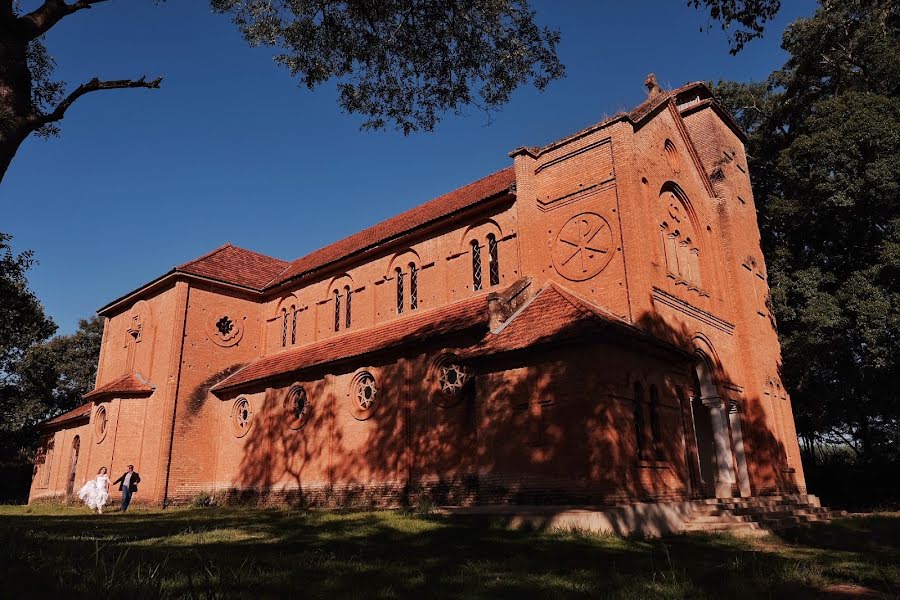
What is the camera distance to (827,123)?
66.0ft

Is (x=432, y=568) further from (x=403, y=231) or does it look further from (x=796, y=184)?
(x=796, y=184)

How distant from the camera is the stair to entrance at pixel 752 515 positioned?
12.6 meters

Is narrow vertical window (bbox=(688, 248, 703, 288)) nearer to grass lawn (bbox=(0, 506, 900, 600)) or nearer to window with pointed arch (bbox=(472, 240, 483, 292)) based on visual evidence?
window with pointed arch (bbox=(472, 240, 483, 292))

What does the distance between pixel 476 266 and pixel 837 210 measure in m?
12.5

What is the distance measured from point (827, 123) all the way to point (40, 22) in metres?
21.5

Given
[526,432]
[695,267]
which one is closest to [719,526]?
[526,432]

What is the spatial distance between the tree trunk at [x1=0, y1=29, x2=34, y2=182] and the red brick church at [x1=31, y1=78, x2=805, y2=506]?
9353mm

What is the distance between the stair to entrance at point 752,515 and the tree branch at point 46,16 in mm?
13873

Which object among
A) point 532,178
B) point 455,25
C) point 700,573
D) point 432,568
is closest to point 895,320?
point 532,178

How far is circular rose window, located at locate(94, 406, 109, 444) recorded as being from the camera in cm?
2309

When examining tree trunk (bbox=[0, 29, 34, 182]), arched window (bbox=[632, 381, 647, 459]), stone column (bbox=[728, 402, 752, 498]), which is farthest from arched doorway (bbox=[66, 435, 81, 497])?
stone column (bbox=[728, 402, 752, 498])

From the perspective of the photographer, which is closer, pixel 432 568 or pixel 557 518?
pixel 432 568

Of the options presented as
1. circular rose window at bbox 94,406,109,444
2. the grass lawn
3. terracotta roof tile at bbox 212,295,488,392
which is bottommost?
the grass lawn

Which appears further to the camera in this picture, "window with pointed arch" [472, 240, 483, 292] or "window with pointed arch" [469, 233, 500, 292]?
"window with pointed arch" [472, 240, 483, 292]
